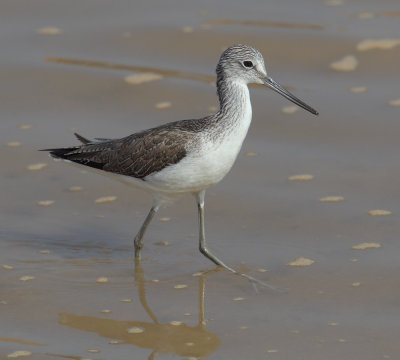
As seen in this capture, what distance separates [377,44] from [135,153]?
15.7 ft

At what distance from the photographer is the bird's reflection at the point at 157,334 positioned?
6.90 metres

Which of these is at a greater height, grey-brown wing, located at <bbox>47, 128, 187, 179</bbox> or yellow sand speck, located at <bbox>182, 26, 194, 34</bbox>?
yellow sand speck, located at <bbox>182, 26, 194, 34</bbox>

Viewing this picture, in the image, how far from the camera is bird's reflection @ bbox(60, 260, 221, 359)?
6.90m

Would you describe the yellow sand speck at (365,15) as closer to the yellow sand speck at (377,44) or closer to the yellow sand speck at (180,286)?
the yellow sand speck at (377,44)

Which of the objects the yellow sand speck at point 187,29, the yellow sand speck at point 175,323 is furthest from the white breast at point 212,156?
the yellow sand speck at point 187,29

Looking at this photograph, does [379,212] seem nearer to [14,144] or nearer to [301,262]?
[301,262]

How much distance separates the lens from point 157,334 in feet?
23.3

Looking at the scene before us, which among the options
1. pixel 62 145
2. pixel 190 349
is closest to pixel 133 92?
pixel 62 145

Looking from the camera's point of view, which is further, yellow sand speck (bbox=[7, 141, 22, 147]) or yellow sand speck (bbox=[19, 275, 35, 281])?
yellow sand speck (bbox=[7, 141, 22, 147])

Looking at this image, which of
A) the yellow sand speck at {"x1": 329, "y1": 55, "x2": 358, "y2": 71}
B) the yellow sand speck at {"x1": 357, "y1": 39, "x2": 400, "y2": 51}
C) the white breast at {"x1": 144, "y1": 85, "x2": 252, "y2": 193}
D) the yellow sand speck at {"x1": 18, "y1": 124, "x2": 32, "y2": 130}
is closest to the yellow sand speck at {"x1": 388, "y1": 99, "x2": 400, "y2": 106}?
the yellow sand speck at {"x1": 329, "y1": 55, "x2": 358, "y2": 71}

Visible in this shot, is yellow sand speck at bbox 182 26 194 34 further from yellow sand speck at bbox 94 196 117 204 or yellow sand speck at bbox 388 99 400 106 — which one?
yellow sand speck at bbox 94 196 117 204

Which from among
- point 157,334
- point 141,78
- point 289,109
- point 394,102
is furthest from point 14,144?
point 394,102

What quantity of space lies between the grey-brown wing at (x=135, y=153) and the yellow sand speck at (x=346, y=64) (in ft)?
13.1

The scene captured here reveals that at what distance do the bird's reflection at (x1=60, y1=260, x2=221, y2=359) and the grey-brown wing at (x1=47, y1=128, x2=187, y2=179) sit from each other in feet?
3.93
